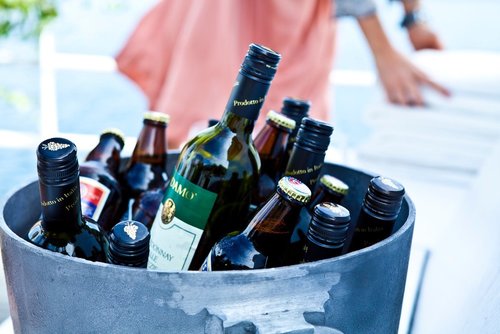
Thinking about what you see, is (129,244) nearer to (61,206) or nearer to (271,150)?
(61,206)

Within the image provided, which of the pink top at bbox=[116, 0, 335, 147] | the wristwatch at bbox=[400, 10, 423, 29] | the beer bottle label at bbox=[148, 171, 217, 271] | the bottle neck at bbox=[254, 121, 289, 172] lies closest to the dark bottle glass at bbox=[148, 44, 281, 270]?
the beer bottle label at bbox=[148, 171, 217, 271]

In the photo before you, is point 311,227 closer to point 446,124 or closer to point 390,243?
point 390,243

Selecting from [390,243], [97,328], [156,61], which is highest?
[390,243]

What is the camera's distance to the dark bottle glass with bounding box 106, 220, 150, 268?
0.47 m

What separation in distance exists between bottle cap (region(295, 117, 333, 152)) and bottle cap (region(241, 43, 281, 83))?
0.24 feet

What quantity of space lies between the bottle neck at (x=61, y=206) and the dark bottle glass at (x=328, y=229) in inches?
8.4

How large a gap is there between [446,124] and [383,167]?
16 centimetres

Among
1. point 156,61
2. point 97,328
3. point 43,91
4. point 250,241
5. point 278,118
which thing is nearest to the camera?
point 97,328

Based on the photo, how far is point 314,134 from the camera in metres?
0.60

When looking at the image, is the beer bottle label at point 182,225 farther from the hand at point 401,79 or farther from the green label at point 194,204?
the hand at point 401,79

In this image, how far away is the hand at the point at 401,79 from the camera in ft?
4.24

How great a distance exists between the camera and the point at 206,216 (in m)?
0.56

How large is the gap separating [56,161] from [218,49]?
0.88m

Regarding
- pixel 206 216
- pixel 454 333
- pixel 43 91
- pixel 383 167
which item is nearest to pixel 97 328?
pixel 206 216
